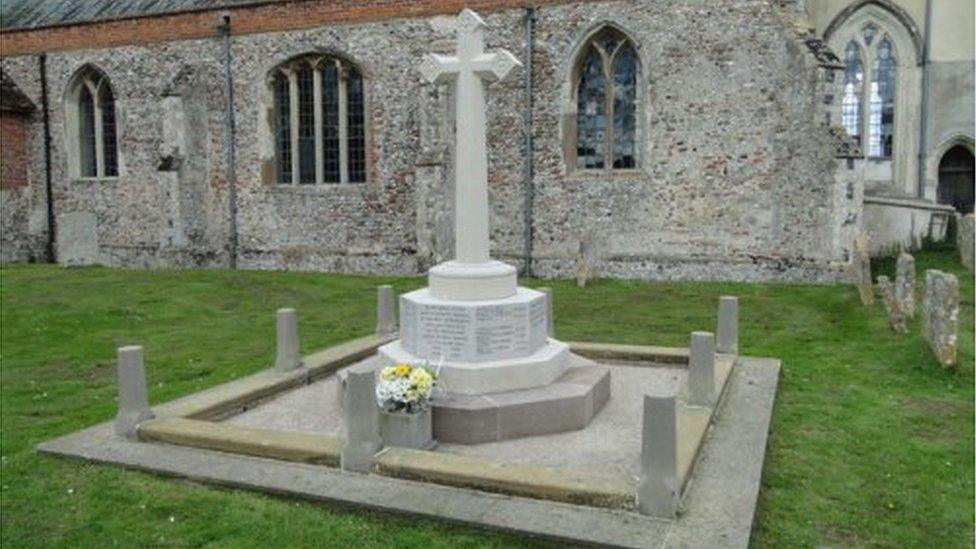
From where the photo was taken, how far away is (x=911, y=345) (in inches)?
424

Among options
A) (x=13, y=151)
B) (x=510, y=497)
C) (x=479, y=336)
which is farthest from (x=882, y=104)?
(x=13, y=151)

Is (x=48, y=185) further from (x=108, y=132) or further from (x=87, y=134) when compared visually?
(x=108, y=132)

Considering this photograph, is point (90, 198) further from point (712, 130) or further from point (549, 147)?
point (712, 130)

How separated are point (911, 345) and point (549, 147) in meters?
9.67

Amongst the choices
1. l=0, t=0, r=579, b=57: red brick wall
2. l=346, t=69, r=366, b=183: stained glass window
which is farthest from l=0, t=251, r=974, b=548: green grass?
l=0, t=0, r=579, b=57: red brick wall

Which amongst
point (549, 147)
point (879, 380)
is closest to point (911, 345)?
point (879, 380)

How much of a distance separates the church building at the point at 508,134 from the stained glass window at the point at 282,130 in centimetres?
7

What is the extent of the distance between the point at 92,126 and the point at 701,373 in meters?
22.8

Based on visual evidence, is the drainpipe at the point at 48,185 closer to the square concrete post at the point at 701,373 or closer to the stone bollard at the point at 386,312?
the stone bollard at the point at 386,312

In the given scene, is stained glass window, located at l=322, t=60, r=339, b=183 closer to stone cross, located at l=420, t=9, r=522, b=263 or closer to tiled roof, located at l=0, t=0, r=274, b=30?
tiled roof, located at l=0, t=0, r=274, b=30

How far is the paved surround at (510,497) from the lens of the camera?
5074 millimetres

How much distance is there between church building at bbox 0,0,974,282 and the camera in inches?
659

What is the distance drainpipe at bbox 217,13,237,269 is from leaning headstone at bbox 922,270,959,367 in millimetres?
17386

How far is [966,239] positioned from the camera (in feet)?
55.2
